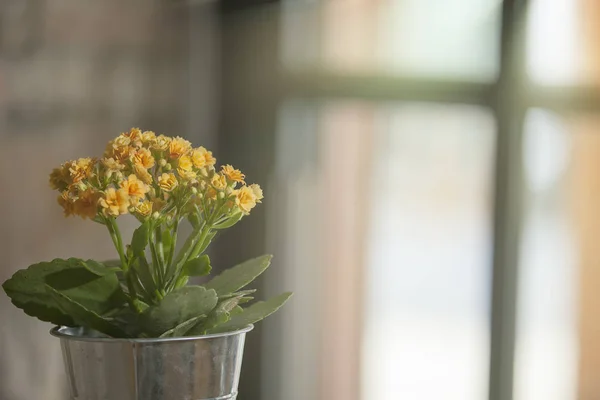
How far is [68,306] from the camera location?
0.94 m

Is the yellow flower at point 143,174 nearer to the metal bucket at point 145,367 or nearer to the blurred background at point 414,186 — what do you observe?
the metal bucket at point 145,367

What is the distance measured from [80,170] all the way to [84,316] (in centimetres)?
17

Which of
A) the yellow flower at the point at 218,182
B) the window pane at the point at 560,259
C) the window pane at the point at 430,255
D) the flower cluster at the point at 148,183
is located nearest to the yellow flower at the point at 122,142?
the flower cluster at the point at 148,183

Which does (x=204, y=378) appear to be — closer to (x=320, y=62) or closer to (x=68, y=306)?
(x=68, y=306)

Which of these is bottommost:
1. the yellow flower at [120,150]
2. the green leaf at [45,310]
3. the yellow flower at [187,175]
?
the green leaf at [45,310]

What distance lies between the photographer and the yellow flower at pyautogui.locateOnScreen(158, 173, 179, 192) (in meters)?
0.95

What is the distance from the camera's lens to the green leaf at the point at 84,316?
930 millimetres

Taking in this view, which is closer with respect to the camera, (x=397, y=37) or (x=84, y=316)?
(x=84, y=316)

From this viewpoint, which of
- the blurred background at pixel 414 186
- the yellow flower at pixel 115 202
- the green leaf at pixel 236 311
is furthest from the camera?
Result: the blurred background at pixel 414 186

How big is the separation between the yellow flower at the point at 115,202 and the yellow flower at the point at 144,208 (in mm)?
17

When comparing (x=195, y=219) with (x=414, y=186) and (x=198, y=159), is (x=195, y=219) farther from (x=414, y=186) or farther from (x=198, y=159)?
(x=414, y=186)

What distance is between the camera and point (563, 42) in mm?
1374

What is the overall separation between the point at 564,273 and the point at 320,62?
1.75 feet

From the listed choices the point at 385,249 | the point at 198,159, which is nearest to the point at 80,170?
the point at 198,159
